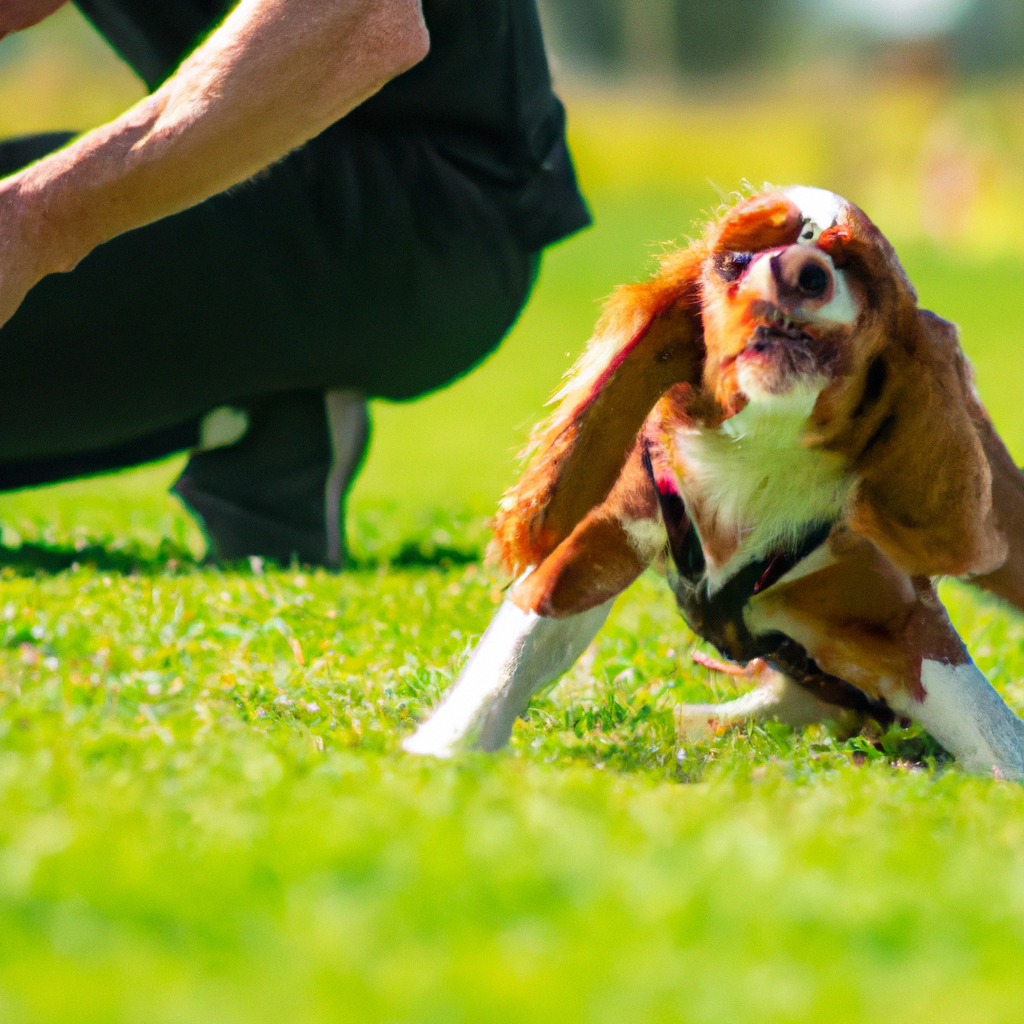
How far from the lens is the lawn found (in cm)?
141

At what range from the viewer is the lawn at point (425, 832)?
1414 millimetres

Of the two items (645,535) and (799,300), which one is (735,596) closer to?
(645,535)

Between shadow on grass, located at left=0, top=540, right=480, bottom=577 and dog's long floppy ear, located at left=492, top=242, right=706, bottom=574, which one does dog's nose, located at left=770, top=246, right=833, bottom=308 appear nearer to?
dog's long floppy ear, located at left=492, top=242, right=706, bottom=574

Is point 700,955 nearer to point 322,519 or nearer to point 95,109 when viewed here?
point 322,519

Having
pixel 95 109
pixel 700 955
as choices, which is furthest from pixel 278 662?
pixel 95 109

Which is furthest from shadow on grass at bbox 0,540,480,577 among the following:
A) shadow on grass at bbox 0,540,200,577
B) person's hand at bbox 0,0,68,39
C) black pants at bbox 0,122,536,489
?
person's hand at bbox 0,0,68,39

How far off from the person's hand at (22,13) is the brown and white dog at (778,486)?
6.34ft

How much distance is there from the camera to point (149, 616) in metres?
3.50

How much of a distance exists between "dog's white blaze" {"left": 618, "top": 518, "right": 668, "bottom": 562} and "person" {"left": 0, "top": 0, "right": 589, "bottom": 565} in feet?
5.81

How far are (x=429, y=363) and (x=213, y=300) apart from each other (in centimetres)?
76

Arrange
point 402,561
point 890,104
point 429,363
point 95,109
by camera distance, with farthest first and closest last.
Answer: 1. point 890,104
2. point 95,109
3. point 402,561
4. point 429,363

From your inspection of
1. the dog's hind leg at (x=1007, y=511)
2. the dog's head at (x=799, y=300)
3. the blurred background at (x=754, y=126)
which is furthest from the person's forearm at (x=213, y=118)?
the blurred background at (x=754, y=126)

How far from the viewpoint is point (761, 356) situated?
6.88 feet

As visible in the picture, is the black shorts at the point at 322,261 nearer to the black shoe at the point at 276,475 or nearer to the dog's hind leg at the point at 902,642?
the black shoe at the point at 276,475
